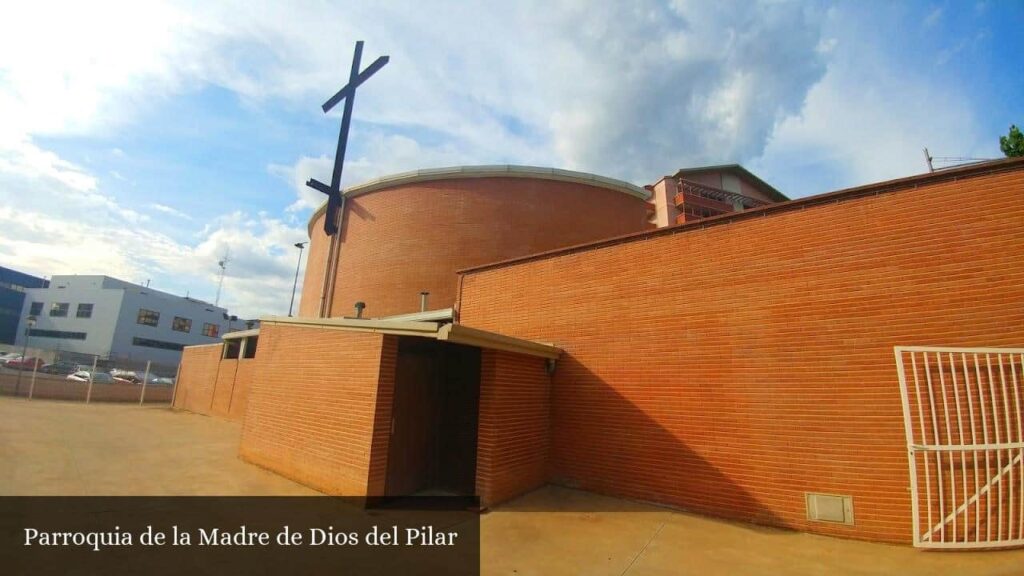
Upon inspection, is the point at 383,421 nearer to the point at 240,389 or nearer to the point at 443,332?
the point at 443,332

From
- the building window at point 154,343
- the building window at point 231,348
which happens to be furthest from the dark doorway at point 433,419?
the building window at point 154,343

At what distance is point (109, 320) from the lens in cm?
4091

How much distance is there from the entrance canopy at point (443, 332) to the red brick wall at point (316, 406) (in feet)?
0.51

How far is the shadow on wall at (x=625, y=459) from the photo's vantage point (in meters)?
5.91

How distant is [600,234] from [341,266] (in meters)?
9.62

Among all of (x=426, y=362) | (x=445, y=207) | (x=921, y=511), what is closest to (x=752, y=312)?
(x=921, y=511)

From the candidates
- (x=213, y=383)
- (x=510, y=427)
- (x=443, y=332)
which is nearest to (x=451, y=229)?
(x=510, y=427)

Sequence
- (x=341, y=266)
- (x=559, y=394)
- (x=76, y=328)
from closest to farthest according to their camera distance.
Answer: (x=559, y=394) → (x=341, y=266) → (x=76, y=328)

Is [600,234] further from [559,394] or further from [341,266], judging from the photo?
[341,266]

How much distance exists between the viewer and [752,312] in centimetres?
614

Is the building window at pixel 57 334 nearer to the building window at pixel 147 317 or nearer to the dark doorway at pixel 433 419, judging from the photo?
the building window at pixel 147 317

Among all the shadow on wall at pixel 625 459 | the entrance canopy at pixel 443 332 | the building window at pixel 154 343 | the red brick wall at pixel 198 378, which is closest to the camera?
the entrance canopy at pixel 443 332

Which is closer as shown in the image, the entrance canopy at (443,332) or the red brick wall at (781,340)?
the red brick wall at (781,340)

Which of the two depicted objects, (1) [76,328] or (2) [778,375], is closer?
(2) [778,375]
